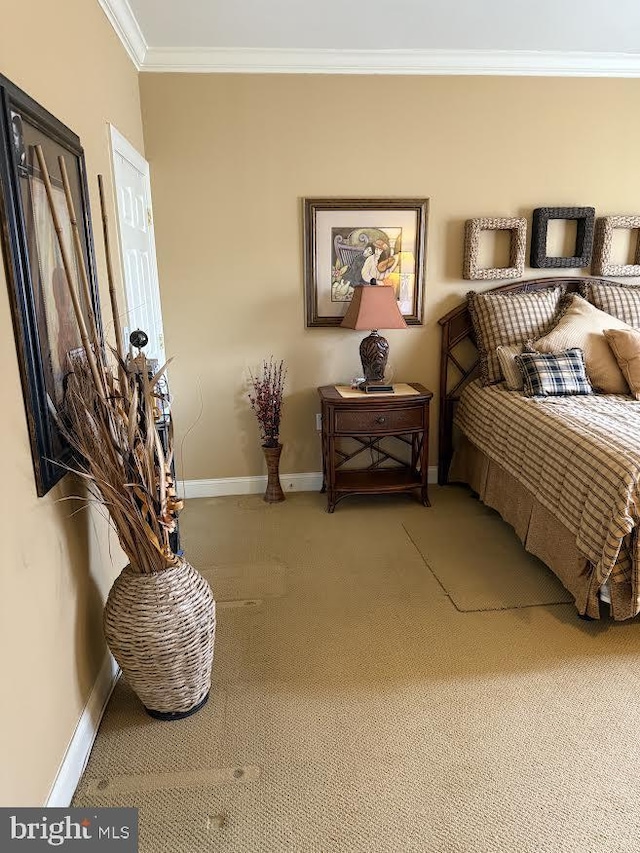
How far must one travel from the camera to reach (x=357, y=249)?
3359 mm

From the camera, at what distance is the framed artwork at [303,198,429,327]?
10.9 feet

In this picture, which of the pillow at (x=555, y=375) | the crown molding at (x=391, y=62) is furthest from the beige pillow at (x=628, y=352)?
the crown molding at (x=391, y=62)

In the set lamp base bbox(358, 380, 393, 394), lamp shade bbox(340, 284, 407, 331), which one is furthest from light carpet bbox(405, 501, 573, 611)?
lamp shade bbox(340, 284, 407, 331)

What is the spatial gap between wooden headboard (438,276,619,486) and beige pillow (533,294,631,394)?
37 cm

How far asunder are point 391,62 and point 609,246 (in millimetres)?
1708

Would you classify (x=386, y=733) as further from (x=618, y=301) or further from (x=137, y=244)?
(x=618, y=301)

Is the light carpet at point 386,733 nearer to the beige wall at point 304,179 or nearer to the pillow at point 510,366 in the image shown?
the pillow at point 510,366

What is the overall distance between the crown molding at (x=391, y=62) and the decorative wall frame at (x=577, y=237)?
770mm

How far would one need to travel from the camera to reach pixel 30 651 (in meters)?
1.37

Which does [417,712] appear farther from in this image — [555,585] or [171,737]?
[555,585]

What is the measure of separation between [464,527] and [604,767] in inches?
62.8

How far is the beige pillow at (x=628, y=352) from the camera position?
3.03 metres

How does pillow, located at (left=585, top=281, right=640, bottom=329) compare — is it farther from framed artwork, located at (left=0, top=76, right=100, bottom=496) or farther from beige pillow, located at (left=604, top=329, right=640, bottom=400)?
framed artwork, located at (left=0, top=76, right=100, bottom=496)

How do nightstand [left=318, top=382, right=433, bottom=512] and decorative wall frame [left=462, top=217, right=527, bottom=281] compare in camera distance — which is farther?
decorative wall frame [left=462, top=217, right=527, bottom=281]
